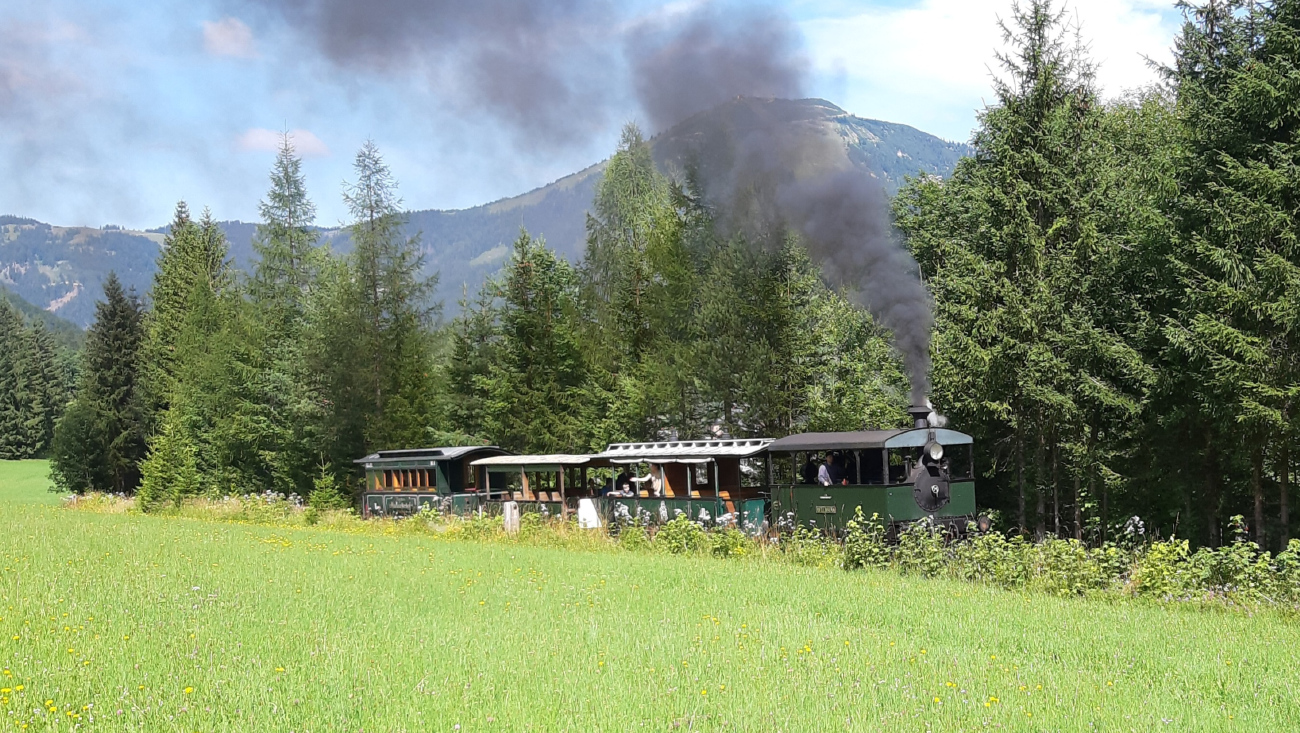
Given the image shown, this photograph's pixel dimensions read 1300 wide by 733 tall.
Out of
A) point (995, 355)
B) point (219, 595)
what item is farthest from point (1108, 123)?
point (219, 595)

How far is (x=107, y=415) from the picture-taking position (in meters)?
48.6

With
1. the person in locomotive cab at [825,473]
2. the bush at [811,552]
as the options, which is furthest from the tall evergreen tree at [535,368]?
the bush at [811,552]

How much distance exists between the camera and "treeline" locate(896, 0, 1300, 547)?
706 inches

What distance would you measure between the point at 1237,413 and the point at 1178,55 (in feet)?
31.5

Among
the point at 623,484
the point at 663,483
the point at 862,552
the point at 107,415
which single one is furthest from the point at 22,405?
the point at 862,552

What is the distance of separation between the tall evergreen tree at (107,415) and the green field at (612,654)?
37988 mm

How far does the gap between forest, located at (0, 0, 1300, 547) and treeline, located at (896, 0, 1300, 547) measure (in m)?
0.07

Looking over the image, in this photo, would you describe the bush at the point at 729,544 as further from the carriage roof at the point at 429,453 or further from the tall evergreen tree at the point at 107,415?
the tall evergreen tree at the point at 107,415

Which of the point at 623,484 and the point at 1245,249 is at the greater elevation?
the point at 1245,249

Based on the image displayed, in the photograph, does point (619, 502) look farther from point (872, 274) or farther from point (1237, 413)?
point (1237, 413)

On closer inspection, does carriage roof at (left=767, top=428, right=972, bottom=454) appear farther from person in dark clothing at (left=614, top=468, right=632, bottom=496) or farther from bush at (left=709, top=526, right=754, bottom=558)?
person in dark clothing at (left=614, top=468, right=632, bottom=496)

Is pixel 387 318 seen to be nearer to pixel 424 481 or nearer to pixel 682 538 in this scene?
pixel 424 481

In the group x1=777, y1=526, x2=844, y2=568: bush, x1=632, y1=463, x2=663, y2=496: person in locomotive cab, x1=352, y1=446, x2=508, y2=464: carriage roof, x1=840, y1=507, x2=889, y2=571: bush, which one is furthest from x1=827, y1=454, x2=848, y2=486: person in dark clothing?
x1=352, y1=446, x2=508, y2=464: carriage roof

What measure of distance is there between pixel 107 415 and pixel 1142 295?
46.5 m
